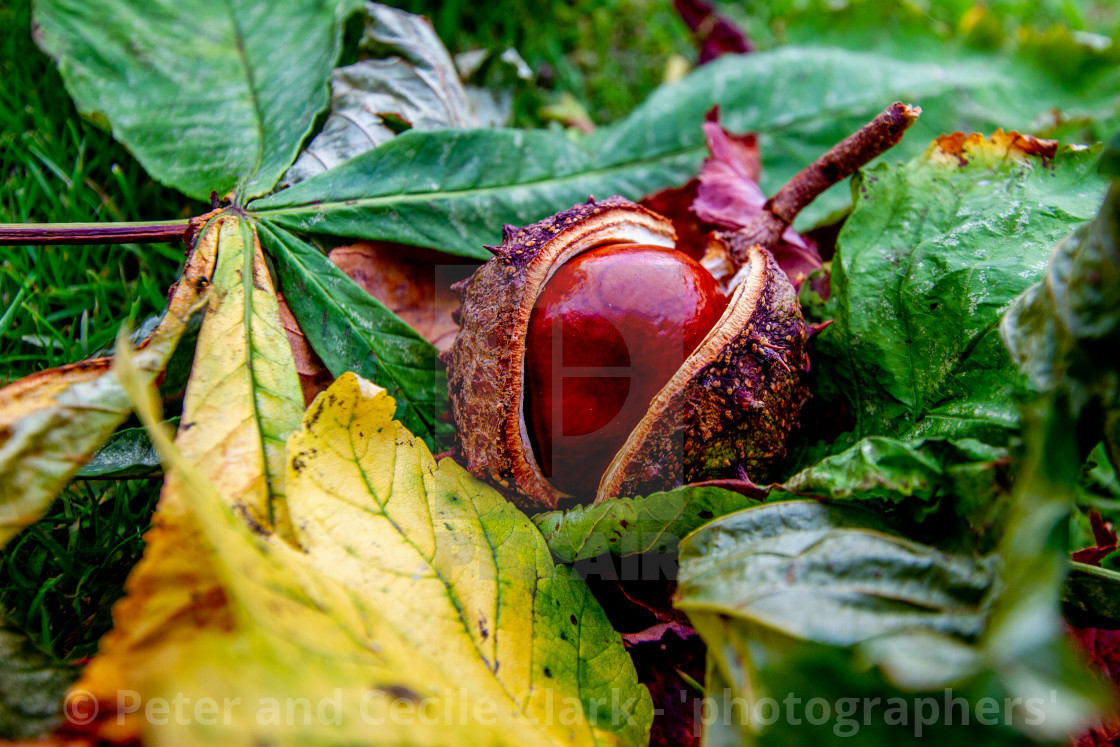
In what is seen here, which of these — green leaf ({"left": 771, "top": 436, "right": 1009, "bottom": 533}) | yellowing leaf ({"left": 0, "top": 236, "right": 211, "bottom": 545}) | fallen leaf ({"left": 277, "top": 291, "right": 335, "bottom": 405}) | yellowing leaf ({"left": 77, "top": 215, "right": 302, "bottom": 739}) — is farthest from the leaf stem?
green leaf ({"left": 771, "top": 436, "right": 1009, "bottom": 533})

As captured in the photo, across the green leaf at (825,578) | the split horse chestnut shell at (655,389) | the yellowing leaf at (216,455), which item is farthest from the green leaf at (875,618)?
the yellowing leaf at (216,455)

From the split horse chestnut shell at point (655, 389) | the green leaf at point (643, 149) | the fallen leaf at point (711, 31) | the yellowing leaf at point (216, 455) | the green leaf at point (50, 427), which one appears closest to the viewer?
the yellowing leaf at point (216, 455)

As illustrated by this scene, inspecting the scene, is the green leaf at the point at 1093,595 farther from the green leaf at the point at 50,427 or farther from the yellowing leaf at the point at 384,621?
the green leaf at the point at 50,427

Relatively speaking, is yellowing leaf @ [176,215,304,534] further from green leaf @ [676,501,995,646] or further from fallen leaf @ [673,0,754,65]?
fallen leaf @ [673,0,754,65]

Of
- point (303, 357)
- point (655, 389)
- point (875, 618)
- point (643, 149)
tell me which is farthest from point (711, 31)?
point (875, 618)

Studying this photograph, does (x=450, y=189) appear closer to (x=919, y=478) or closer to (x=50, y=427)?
(x=50, y=427)
